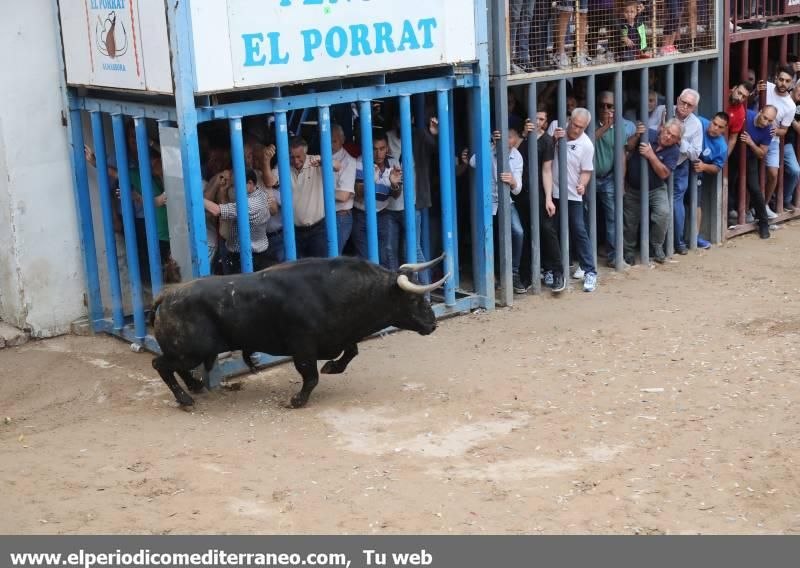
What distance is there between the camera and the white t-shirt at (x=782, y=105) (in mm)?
14383

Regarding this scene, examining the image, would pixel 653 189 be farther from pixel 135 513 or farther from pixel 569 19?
pixel 135 513

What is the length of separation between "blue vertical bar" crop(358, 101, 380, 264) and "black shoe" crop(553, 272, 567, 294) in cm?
232

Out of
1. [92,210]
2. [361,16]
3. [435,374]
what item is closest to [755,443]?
[435,374]

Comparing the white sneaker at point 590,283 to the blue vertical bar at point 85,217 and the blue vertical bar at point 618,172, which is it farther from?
the blue vertical bar at point 85,217

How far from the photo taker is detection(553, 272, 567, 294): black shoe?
12.4 meters

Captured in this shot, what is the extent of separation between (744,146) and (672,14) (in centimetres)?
196

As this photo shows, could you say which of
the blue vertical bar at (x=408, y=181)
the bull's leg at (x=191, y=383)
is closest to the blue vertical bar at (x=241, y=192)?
the bull's leg at (x=191, y=383)

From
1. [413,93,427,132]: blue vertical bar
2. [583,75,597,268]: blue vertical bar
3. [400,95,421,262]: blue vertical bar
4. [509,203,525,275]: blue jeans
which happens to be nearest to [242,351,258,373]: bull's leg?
[400,95,421,262]: blue vertical bar

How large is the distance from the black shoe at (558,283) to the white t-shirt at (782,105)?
381 cm

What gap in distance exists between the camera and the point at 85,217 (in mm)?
11016

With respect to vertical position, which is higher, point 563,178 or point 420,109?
point 420,109

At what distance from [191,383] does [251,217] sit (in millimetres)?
1582

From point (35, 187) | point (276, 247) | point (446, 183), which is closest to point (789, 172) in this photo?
point (446, 183)

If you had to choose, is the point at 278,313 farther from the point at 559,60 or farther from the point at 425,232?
the point at 559,60
